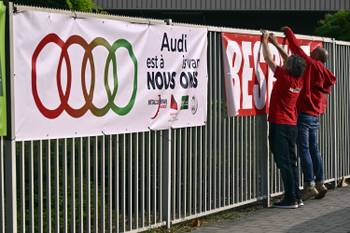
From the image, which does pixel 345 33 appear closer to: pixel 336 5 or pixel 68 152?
pixel 336 5

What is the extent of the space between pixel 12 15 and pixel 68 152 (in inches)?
52.1

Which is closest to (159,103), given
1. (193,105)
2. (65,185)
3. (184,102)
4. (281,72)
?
(184,102)

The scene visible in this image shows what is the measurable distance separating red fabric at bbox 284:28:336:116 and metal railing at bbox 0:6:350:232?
66cm

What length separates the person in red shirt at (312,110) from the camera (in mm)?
10500

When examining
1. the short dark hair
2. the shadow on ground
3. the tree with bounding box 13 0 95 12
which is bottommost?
the shadow on ground

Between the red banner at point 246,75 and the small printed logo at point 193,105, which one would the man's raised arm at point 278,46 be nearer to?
the red banner at point 246,75

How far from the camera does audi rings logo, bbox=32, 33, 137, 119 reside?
663 cm

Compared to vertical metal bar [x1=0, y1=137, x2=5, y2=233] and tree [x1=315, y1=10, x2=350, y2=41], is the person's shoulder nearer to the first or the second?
vertical metal bar [x1=0, y1=137, x2=5, y2=233]

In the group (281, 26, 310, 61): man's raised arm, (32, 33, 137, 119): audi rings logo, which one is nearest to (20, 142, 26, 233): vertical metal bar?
(32, 33, 137, 119): audi rings logo

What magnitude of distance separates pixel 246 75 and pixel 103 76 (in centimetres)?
274

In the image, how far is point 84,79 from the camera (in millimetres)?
7129

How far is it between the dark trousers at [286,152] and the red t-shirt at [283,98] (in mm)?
90

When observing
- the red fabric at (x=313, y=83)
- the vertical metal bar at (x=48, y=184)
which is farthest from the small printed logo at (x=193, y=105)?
the vertical metal bar at (x=48, y=184)

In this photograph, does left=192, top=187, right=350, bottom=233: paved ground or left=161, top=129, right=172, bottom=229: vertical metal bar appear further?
left=192, top=187, right=350, bottom=233: paved ground
